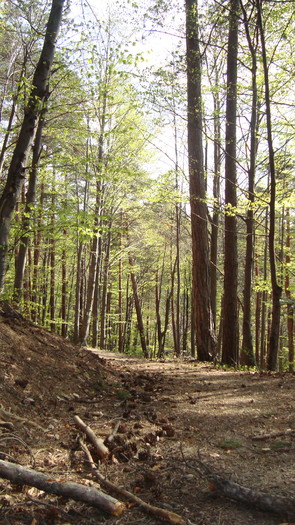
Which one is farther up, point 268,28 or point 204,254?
point 268,28

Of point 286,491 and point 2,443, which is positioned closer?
point 286,491

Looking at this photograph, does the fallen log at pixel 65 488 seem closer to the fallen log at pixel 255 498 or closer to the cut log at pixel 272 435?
the fallen log at pixel 255 498

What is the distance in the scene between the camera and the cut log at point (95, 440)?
265 cm

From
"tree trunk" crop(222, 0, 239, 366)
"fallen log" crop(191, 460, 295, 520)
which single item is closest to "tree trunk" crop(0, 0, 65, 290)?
"fallen log" crop(191, 460, 295, 520)

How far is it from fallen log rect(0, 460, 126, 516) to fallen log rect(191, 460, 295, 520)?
20.9 inches

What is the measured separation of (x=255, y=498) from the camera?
185 centimetres

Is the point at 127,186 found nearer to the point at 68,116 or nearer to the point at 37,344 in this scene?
the point at 68,116

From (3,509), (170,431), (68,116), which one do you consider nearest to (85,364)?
(170,431)

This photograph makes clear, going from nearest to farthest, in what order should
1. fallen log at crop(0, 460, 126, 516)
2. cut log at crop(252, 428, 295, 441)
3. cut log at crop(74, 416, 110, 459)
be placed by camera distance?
fallen log at crop(0, 460, 126, 516) → cut log at crop(74, 416, 110, 459) → cut log at crop(252, 428, 295, 441)

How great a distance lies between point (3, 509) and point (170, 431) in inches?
65.8

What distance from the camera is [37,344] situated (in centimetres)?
480

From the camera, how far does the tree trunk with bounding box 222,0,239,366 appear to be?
9109 millimetres

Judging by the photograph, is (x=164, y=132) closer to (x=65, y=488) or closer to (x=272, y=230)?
(x=272, y=230)

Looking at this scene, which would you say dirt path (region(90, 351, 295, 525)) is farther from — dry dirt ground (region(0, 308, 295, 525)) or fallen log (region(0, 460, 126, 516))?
fallen log (region(0, 460, 126, 516))
